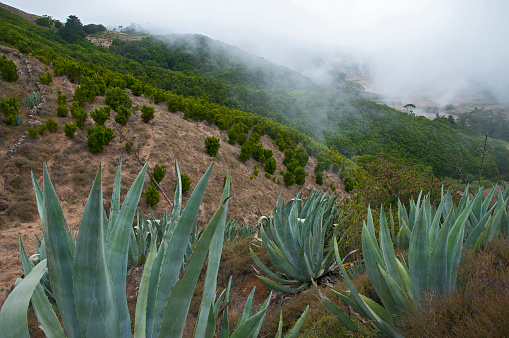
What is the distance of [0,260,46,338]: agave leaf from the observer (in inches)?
24.1

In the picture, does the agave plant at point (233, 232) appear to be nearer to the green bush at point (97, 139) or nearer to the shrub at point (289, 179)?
the green bush at point (97, 139)

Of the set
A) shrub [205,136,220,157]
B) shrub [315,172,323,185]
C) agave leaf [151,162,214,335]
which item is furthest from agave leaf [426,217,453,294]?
shrub [315,172,323,185]

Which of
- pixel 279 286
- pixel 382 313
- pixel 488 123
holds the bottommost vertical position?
pixel 279 286

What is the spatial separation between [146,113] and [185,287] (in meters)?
11.9

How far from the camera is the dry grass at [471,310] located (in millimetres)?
1159

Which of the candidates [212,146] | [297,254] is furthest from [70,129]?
[297,254]

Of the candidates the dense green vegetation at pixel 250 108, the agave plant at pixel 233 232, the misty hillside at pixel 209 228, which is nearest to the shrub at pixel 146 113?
the misty hillside at pixel 209 228

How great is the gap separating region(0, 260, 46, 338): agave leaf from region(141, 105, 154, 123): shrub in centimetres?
1184

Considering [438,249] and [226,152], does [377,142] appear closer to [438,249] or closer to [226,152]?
[226,152]

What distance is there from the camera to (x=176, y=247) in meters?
0.81

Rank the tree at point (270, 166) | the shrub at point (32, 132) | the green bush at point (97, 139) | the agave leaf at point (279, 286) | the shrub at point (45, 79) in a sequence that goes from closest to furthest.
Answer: the agave leaf at point (279, 286), the shrub at point (32, 132), the green bush at point (97, 139), the shrub at point (45, 79), the tree at point (270, 166)

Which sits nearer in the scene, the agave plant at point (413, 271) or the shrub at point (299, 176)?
the agave plant at point (413, 271)

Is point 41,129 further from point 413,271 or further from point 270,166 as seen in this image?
point 413,271

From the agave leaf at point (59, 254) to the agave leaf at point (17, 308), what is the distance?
0.33ft
